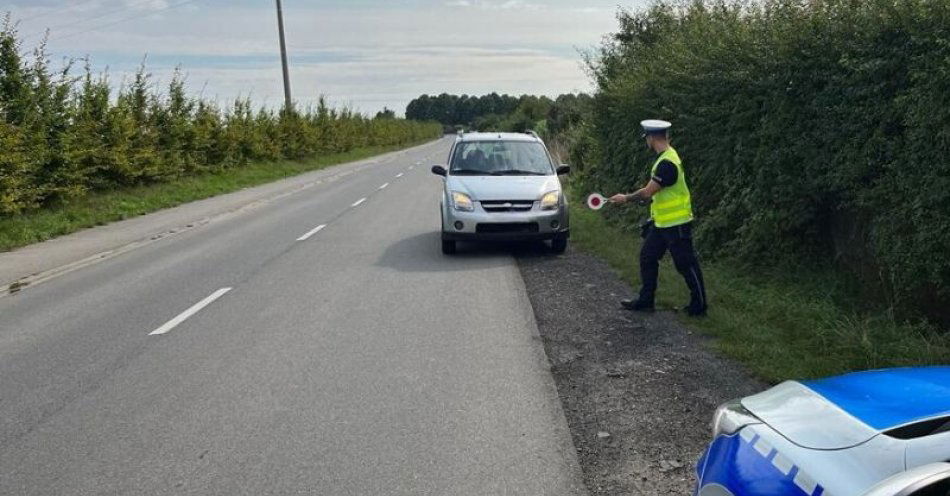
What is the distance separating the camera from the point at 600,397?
5246 mm

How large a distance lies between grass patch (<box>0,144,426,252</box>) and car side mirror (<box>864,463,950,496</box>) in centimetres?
1540

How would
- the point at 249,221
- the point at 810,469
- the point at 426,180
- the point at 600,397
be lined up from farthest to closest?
the point at 426,180 < the point at 249,221 < the point at 600,397 < the point at 810,469

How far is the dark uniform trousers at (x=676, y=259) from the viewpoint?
730 cm

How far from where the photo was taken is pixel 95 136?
21.1m

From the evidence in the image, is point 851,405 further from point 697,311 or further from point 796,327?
point 697,311

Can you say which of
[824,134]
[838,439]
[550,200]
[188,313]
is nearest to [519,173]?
[550,200]

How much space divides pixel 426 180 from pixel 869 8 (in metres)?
23.0

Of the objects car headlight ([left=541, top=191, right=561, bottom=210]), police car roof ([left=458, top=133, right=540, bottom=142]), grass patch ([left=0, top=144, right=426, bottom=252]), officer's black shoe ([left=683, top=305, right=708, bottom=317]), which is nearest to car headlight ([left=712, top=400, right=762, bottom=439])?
officer's black shoe ([left=683, top=305, right=708, bottom=317])

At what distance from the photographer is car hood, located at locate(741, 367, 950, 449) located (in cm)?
224

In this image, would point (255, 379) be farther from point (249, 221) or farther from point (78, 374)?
point (249, 221)

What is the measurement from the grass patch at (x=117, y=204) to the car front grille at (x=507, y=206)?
356 inches

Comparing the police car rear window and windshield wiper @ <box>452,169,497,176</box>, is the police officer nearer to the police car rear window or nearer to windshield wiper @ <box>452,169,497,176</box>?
windshield wiper @ <box>452,169,497,176</box>

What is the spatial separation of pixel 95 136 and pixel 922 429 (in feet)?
73.1

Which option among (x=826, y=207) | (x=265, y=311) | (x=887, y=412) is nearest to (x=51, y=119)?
(x=265, y=311)
